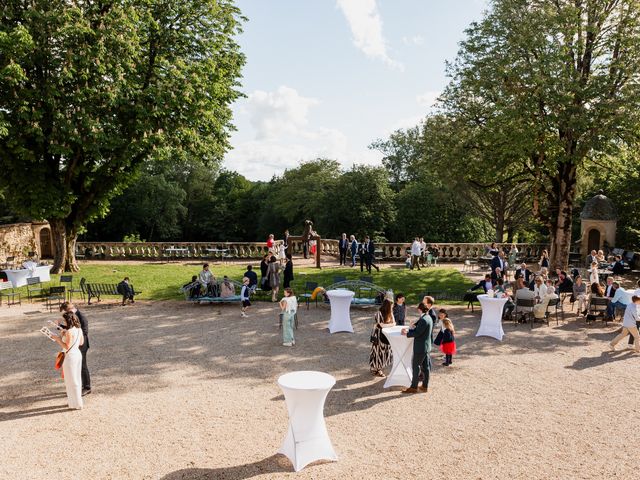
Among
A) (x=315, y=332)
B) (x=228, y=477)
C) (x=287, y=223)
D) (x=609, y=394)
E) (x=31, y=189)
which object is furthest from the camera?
(x=287, y=223)

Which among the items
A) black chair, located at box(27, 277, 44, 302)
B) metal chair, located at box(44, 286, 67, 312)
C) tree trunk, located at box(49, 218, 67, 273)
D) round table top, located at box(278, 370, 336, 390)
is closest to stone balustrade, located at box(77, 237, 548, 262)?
tree trunk, located at box(49, 218, 67, 273)

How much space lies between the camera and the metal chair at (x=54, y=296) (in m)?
17.8

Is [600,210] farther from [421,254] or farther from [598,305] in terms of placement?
[598,305]

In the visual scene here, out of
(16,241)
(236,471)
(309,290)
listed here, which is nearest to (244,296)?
(309,290)

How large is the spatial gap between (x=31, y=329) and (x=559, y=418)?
48.6 feet

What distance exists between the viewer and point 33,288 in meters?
21.2

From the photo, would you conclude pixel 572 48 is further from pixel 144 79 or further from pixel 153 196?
pixel 153 196

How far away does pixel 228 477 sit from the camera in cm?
676

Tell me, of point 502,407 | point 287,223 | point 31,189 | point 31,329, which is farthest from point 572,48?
point 287,223

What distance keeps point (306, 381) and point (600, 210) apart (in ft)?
94.7

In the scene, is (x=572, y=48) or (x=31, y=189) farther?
(x=31, y=189)

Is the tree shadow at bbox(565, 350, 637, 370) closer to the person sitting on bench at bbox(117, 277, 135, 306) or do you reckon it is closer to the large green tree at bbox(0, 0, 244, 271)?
the person sitting on bench at bbox(117, 277, 135, 306)

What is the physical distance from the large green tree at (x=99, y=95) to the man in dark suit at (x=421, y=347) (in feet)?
55.3

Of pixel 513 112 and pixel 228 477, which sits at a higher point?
pixel 513 112
